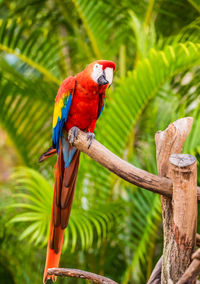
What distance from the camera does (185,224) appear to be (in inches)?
20.7

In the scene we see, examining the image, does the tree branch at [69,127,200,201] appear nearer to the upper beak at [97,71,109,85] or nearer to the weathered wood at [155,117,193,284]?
the weathered wood at [155,117,193,284]

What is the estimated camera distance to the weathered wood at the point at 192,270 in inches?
18.9

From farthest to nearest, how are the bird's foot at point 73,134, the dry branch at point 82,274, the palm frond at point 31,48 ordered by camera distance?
1. the palm frond at point 31,48
2. the bird's foot at point 73,134
3. the dry branch at point 82,274

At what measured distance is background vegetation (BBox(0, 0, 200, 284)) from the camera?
1132 millimetres

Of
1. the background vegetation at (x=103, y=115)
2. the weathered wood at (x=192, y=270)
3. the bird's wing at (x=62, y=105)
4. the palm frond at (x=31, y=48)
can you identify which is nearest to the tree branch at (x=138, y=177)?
the weathered wood at (x=192, y=270)

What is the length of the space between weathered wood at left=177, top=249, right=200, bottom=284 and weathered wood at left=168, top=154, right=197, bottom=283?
0.04 metres

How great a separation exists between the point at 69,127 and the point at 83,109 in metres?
0.06

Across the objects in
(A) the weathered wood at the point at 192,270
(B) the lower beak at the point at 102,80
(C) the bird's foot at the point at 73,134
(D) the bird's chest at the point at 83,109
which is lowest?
(A) the weathered wood at the point at 192,270

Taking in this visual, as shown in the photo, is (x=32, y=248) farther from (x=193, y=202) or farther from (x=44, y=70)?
(x=193, y=202)

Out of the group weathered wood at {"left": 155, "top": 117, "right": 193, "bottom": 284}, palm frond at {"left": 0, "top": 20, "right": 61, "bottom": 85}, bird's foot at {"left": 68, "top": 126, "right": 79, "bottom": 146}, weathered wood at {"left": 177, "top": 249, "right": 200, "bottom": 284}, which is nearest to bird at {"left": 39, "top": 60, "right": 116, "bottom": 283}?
bird's foot at {"left": 68, "top": 126, "right": 79, "bottom": 146}

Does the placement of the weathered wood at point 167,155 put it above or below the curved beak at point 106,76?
below

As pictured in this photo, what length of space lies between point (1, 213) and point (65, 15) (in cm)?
94

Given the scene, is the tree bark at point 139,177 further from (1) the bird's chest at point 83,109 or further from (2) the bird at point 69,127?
(1) the bird's chest at point 83,109

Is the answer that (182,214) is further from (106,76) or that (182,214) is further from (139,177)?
(106,76)
